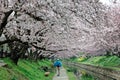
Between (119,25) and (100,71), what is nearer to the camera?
(119,25)

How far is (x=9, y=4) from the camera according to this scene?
9.89 meters

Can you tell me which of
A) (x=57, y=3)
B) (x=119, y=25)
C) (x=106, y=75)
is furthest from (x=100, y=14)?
(x=106, y=75)

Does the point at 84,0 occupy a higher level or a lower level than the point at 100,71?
→ higher

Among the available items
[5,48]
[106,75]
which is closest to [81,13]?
[5,48]

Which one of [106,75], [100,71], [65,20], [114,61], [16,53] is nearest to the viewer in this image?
[65,20]

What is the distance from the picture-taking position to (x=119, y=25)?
29.0 m

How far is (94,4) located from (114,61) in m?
40.1

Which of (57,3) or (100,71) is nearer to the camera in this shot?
(57,3)

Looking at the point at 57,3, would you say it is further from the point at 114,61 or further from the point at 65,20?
the point at 114,61

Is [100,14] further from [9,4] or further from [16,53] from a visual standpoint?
[16,53]

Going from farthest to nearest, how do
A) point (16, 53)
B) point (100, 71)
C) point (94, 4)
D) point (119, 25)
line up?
point (100, 71)
point (119, 25)
point (16, 53)
point (94, 4)

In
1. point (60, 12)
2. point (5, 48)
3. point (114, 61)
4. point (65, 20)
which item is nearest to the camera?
point (60, 12)

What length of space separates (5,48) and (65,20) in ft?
78.5

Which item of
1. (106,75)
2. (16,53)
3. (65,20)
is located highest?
(65,20)
